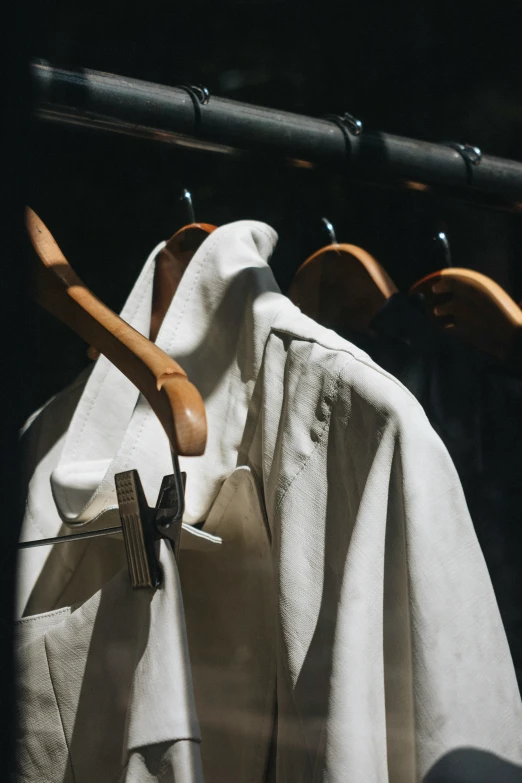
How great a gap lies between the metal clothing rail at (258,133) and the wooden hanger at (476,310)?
79mm

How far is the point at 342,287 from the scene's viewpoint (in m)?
0.62

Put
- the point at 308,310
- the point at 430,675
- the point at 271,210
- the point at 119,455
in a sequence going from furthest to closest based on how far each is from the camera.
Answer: the point at 271,210 < the point at 308,310 < the point at 119,455 < the point at 430,675

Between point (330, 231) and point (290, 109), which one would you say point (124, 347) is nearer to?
point (330, 231)

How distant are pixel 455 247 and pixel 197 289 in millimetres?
358

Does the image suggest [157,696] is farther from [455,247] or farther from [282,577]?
[455,247]

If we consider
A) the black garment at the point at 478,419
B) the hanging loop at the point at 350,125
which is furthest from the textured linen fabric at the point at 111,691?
the hanging loop at the point at 350,125

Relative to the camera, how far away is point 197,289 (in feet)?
1.83

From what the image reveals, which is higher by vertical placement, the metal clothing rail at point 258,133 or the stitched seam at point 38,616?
the metal clothing rail at point 258,133

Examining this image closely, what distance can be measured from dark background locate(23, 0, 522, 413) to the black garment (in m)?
0.15

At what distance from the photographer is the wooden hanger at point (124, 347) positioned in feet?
1.22

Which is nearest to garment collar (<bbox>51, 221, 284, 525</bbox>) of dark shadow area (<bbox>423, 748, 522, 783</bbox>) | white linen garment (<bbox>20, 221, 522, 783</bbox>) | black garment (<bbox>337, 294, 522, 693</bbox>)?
white linen garment (<bbox>20, 221, 522, 783</bbox>)

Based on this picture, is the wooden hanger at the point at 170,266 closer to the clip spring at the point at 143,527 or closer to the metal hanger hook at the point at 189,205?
the metal hanger hook at the point at 189,205

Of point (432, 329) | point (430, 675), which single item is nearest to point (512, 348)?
point (432, 329)

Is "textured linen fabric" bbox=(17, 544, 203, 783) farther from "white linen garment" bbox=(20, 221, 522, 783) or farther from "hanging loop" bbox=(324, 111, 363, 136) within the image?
"hanging loop" bbox=(324, 111, 363, 136)
